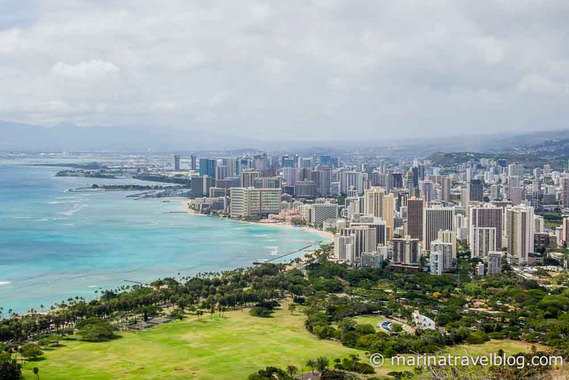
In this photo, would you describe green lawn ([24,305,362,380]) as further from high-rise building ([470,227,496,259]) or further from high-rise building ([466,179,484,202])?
high-rise building ([466,179,484,202])

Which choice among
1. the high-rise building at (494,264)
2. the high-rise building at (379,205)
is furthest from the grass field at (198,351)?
the high-rise building at (379,205)

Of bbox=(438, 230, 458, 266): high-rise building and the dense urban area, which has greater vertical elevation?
bbox=(438, 230, 458, 266): high-rise building

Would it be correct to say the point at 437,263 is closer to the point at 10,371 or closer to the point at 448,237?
the point at 448,237

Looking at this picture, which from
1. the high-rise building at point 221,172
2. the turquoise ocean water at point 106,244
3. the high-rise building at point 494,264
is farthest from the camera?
the high-rise building at point 221,172

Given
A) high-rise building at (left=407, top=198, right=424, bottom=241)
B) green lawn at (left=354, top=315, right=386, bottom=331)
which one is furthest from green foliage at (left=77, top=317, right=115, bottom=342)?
high-rise building at (left=407, top=198, right=424, bottom=241)

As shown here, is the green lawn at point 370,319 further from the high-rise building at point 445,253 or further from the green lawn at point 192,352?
A: the high-rise building at point 445,253

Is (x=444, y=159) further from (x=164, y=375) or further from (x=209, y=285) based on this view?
(x=164, y=375)
